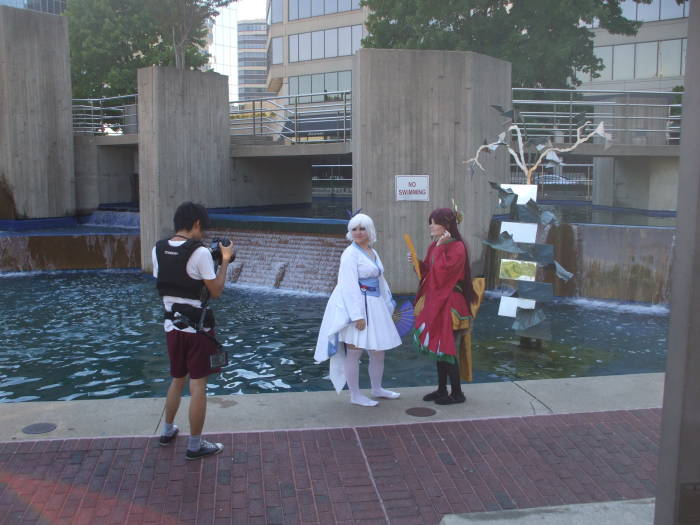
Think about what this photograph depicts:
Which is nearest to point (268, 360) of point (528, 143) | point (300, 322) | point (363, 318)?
point (300, 322)

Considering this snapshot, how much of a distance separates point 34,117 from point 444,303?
17.1 metres

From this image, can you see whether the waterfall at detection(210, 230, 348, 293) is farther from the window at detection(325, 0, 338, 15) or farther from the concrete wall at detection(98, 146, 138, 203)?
the window at detection(325, 0, 338, 15)

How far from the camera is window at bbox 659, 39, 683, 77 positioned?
4175cm

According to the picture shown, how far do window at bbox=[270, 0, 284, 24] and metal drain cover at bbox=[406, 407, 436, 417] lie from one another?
52.2m

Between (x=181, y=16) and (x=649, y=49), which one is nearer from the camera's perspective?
(x=181, y=16)

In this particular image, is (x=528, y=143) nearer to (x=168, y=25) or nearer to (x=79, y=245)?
(x=79, y=245)

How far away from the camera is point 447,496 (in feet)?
14.6

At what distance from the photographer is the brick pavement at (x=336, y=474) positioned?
14.0ft

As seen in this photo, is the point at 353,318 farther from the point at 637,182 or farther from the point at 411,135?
the point at 637,182

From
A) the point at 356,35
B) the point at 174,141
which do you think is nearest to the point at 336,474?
the point at 174,141

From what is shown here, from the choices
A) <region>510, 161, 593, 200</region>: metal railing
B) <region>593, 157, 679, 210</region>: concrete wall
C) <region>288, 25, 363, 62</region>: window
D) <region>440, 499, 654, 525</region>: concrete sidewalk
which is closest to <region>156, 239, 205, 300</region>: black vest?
<region>440, 499, 654, 525</region>: concrete sidewalk

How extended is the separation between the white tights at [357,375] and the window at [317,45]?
48292 millimetres

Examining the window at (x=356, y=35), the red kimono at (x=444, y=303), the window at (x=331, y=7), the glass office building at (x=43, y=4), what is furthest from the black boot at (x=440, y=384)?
the glass office building at (x=43, y=4)

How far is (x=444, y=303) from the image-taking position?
19.9 ft
